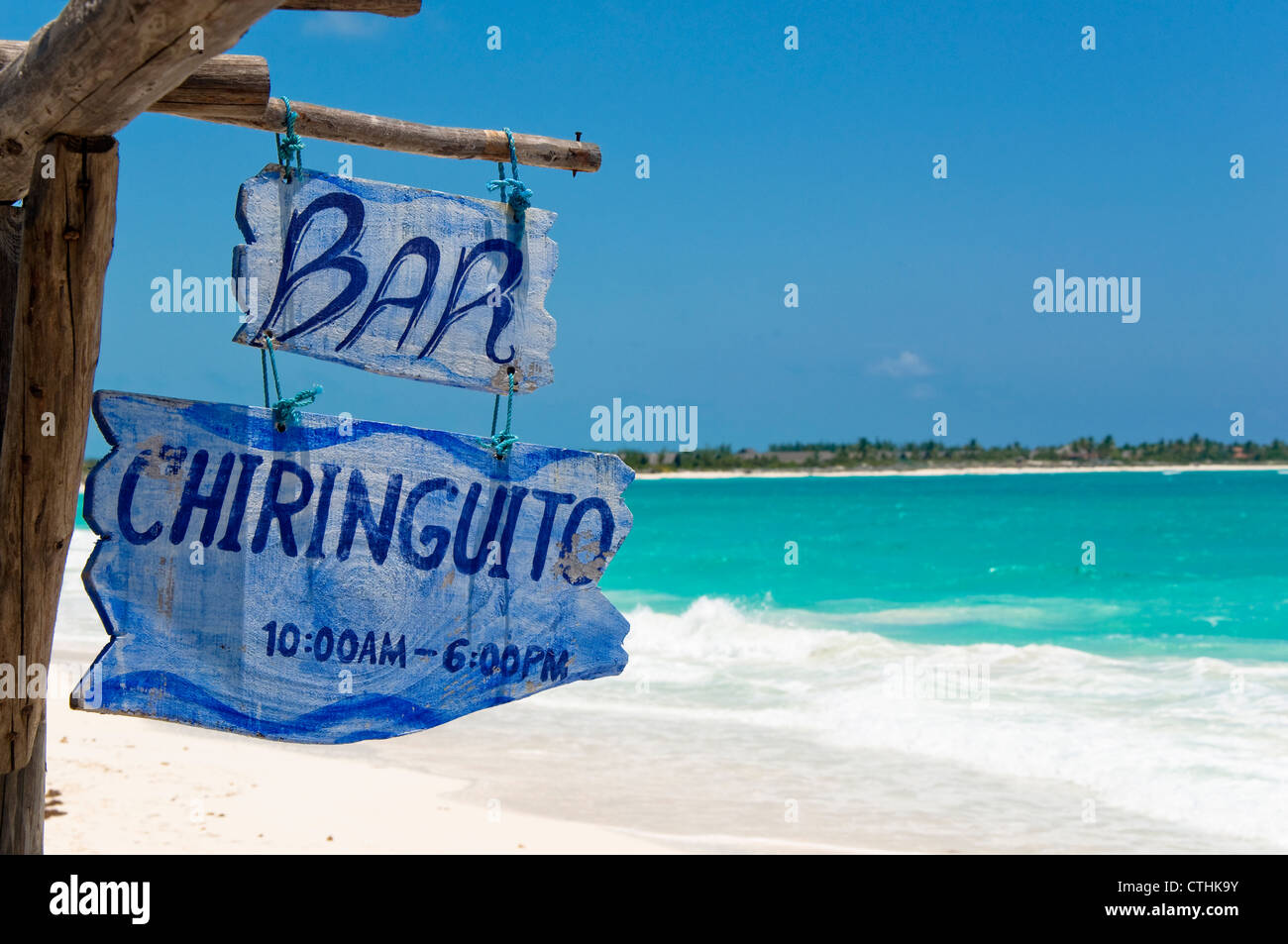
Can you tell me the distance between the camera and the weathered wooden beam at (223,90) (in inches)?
86.8

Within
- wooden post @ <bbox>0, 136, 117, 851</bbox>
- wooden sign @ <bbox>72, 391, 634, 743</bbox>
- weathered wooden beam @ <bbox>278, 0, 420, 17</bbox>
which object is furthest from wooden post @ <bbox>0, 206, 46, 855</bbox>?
weathered wooden beam @ <bbox>278, 0, 420, 17</bbox>

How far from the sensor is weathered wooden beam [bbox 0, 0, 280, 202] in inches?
66.4

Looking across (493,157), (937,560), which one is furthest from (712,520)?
(493,157)

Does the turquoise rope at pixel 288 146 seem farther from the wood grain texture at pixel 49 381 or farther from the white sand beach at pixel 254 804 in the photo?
the white sand beach at pixel 254 804

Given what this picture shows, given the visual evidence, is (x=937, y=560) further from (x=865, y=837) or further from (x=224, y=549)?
(x=224, y=549)

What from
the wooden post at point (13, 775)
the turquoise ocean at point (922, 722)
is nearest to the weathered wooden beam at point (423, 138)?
the wooden post at point (13, 775)

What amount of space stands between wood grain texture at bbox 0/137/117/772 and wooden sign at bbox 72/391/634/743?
89mm

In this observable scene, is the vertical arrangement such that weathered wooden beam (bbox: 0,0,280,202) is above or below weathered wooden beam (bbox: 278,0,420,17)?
below

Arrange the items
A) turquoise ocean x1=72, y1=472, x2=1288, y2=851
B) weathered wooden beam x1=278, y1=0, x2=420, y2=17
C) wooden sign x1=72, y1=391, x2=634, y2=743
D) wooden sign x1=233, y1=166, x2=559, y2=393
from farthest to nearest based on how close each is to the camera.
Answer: turquoise ocean x1=72, y1=472, x2=1288, y2=851, wooden sign x1=233, y1=166, x2=559, y2=393, wooden sign x1=72, y1=391, x2=634, y2=743, weathered wooden beam x1=278, y1=0, x2=420, y2=17

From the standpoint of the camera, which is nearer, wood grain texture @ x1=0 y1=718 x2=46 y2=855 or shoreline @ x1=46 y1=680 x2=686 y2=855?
wood grain texture @ x1=0 y1=718 x2=46 y2=855

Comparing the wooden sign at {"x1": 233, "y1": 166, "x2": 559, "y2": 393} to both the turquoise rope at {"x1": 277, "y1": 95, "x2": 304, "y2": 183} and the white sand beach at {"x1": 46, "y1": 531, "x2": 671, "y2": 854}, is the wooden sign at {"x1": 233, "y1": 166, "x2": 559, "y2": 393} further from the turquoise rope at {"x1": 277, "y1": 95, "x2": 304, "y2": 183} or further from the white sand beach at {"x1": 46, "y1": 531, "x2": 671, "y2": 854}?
the white sand beach at {"x1": 46, "y1": 531, "x2": 671, "y2": 854}

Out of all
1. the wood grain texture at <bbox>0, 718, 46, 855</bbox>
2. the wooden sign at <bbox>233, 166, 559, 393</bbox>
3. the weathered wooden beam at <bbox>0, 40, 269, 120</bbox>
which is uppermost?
the weathered wooden beam at <bbox>0, 40, 269, 120</bbox>

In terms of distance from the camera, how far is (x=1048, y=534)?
3519cm

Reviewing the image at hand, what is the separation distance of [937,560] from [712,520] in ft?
65.3
